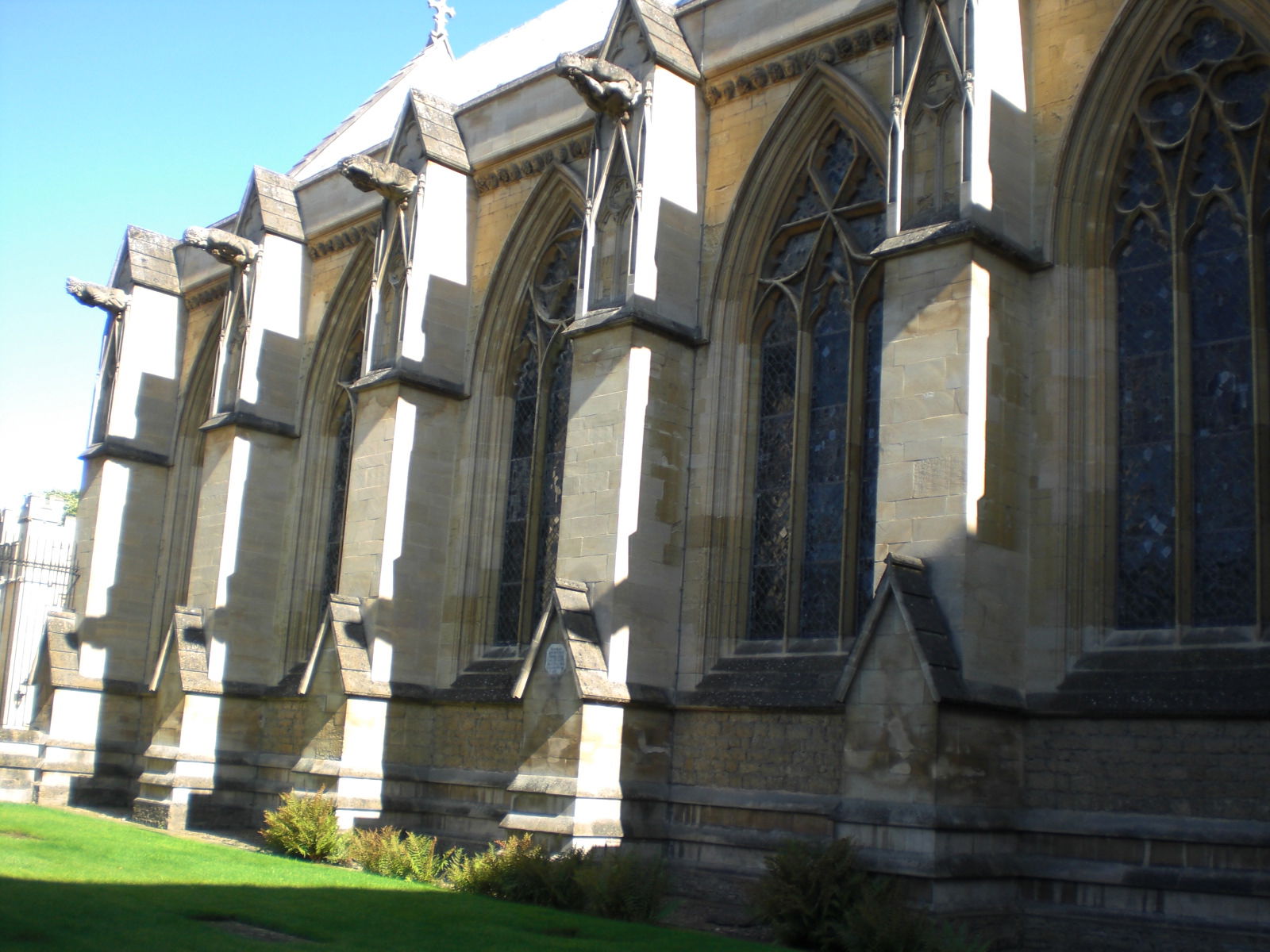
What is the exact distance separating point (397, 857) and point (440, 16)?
1913 centimetres

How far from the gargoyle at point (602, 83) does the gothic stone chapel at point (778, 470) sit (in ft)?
0.23

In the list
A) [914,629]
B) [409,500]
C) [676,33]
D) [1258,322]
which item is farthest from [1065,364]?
[409,500]

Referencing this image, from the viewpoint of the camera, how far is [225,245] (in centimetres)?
2080

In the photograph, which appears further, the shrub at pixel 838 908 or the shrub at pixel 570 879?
the shrub at pixel 570 879

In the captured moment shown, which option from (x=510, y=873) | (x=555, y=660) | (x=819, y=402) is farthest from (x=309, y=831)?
(x=819, y=402)

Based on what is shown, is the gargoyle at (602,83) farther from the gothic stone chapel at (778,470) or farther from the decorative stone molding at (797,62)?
the decorative stone molding at (797,62)

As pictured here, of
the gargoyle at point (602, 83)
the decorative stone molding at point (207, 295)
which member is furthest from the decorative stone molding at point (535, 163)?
the decorative stone molding at point (207, 295)

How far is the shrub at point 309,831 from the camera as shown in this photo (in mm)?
14922

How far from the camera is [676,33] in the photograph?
15.7m

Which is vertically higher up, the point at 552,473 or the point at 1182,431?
the point at 552,473

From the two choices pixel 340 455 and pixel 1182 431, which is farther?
pixel 340 455

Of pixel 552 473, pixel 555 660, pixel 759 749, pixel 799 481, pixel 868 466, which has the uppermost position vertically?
pixel 552 473

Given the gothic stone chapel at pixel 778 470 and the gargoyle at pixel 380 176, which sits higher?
the gargoyle at pixel 380 176

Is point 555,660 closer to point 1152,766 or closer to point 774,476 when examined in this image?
point 774,476
